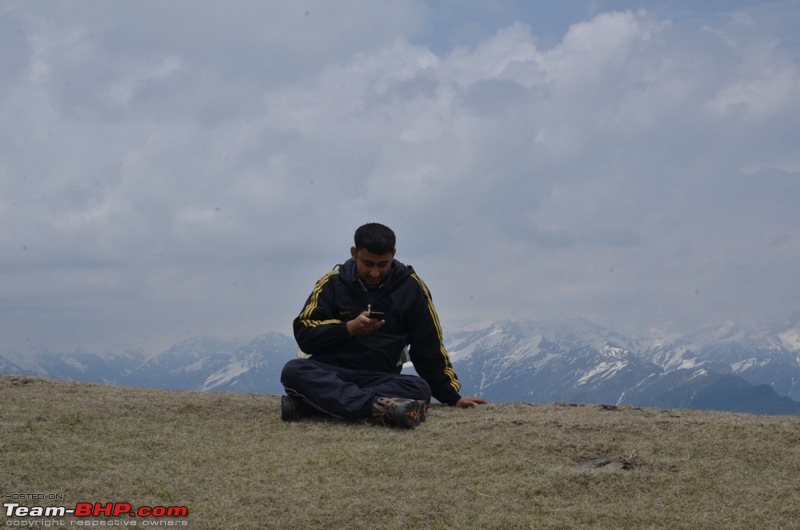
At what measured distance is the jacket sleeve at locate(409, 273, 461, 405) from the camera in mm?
10000

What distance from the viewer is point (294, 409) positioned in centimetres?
933

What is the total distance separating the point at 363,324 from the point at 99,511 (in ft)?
11.2

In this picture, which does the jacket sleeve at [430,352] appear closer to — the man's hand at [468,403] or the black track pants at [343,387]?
the man's hand at [468,403]

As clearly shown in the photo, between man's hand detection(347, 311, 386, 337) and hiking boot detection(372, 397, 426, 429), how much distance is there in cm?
72

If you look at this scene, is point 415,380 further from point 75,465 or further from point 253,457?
point 75,465

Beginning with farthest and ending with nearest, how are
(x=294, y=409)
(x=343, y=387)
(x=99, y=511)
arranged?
1. (x=294, y=409)
2. (x=343, y=387)
3. (x=99, y=511)

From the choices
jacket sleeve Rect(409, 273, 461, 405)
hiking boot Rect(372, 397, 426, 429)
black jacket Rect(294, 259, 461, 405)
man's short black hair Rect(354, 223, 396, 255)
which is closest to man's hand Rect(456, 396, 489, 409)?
jacket sleeve Rect(409, 273, 461, 405)

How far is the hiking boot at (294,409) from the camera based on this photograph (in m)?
9.30

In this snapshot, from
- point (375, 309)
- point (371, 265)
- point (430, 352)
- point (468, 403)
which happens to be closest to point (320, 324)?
point (375, 309)

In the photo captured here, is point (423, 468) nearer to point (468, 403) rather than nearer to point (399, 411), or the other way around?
point (399, 411)

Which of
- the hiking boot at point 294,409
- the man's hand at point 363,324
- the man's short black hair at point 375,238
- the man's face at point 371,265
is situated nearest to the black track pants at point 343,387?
the hiking boot at point 294,409

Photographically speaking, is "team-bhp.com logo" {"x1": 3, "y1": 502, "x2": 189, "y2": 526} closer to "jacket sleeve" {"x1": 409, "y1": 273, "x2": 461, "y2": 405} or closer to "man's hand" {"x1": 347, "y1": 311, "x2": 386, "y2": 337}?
"man's hand" {"x1": 347, "y1": 311, "x2": 386, "y2": 337}

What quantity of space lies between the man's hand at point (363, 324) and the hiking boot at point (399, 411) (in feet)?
2.37

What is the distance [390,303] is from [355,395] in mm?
1199
